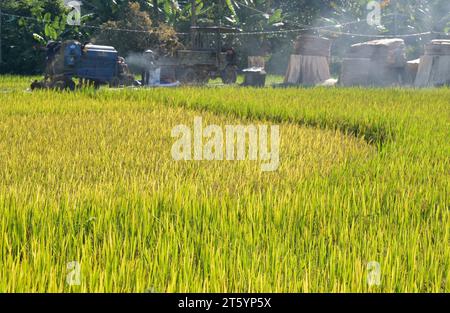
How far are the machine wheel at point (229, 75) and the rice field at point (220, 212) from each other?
43.3ft

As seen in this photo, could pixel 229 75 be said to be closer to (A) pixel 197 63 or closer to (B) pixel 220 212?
(A) pixel 197 63

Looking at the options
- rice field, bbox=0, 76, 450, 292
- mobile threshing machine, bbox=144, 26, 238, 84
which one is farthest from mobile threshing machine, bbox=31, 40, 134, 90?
rice field, bbox=0, 76, 450, 292

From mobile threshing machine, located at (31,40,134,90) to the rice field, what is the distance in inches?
270

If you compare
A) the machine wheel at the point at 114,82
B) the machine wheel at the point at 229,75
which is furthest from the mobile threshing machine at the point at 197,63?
the machine wheel at the point at 114,82

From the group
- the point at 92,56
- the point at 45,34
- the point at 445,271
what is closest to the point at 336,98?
the point at 92,56

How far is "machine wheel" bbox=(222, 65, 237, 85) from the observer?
2164cm

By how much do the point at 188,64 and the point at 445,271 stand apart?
17.9 meters

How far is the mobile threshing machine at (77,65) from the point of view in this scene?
15211 mm

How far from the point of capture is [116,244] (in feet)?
10.9

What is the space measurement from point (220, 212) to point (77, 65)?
12.3 meters

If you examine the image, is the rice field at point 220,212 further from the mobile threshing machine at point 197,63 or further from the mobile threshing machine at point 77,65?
the mobile threshing machine at point 197,63

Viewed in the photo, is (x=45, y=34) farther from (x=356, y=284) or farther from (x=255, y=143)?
(x=356, y=284)

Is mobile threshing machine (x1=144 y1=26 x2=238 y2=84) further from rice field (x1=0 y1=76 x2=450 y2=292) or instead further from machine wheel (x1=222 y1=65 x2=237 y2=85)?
rice field (x1=0 y1=76 x2=450 y2=292)

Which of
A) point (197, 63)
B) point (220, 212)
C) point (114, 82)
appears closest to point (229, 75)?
point (197, 63)
